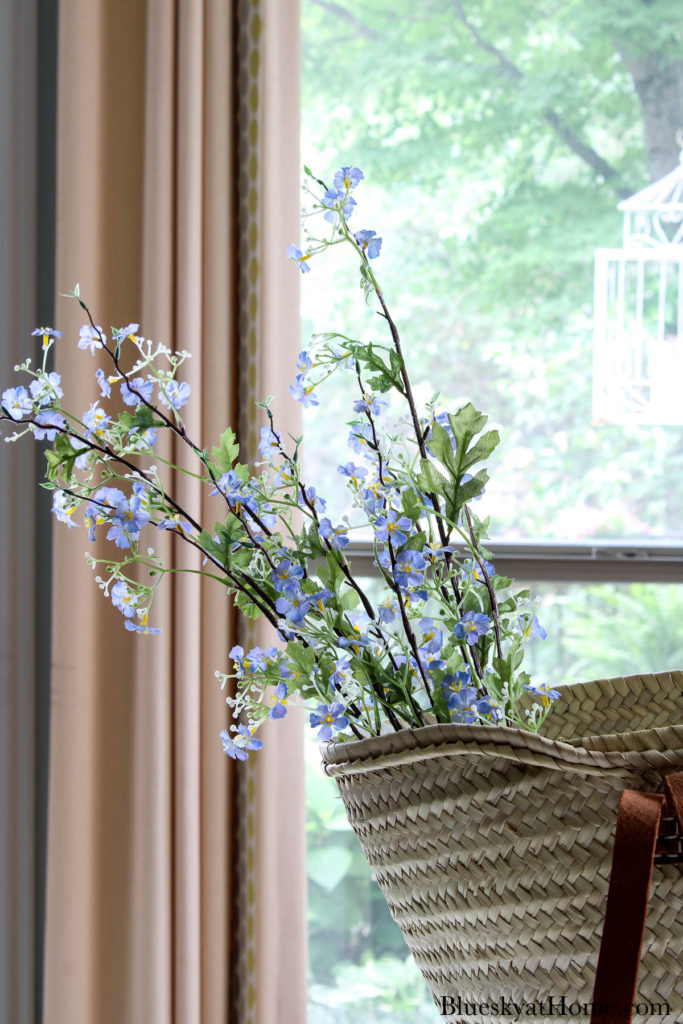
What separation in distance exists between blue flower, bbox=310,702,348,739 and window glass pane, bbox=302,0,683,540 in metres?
0.99

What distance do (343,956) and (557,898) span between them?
1110mm

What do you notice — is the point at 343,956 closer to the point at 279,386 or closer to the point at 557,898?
the point at 279,386

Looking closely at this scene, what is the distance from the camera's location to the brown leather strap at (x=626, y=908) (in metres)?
0.44

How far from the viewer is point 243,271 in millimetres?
1157

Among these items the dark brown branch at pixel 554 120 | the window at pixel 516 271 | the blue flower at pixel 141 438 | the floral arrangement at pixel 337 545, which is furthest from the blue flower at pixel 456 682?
the dark brown branch at pixel 554 120

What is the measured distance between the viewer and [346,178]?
1.65 ft

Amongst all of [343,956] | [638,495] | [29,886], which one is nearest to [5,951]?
[29,886]

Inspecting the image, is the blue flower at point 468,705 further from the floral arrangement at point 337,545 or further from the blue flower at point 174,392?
the blue flower at point 174,392

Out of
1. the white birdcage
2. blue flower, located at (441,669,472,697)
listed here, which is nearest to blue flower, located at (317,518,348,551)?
blue flower, located at (441,669,472,697)

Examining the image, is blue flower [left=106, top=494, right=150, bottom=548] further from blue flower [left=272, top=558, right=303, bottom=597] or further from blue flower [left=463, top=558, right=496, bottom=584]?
blue flower [left=463, top=558, right=496, bottom=584]

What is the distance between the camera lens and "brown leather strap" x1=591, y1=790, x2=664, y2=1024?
438mm

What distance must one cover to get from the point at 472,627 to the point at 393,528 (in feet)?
0.26

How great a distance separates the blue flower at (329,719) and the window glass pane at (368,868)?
98 cm

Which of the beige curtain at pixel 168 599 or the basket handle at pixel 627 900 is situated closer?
the basket handle at pixel 627 900
